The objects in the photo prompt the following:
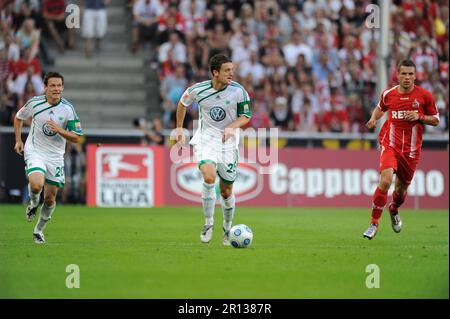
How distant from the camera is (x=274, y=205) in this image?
2455 cm

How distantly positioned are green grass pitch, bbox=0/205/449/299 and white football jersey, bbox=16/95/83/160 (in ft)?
4.24

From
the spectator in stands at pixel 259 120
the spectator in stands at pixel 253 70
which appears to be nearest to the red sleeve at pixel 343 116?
the spectator in stands at pixel 259 120

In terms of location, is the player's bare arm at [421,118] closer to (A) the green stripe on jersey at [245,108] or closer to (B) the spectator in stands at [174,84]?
(A) the green stripe on jersey at [245,108]

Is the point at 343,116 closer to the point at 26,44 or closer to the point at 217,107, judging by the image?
the point at 26,44

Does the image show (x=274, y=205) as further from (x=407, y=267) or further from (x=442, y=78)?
(x=407, y=267)

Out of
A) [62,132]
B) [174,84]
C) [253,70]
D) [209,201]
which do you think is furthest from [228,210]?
[253,70]

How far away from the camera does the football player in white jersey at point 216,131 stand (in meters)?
14.1

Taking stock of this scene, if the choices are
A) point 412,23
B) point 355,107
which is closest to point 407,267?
point 355,107

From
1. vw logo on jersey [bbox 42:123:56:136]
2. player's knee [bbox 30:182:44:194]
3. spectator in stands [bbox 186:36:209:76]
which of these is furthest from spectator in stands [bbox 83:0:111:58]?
player's knee [bbox 30:182:44:194]

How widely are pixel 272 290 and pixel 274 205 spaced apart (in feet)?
47.4

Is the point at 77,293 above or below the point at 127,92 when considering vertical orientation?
below

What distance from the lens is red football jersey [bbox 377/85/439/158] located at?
572 inches

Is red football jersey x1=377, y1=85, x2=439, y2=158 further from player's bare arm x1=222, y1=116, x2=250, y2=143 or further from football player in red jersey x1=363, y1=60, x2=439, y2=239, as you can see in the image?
player's bare arm x1=222, y1=116, x2=250, y2=143

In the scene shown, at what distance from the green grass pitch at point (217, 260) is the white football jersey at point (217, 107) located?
1.51 m
